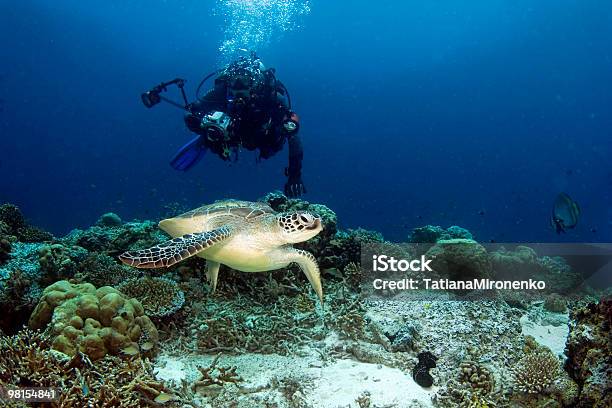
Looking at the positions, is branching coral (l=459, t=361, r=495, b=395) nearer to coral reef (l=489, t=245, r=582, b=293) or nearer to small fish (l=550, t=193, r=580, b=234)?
coral reef (l=489, t=245, r=582, b=293)

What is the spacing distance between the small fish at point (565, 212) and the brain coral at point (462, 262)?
3.45 meters

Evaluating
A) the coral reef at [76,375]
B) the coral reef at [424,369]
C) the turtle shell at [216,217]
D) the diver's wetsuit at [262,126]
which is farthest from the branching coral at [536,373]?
the diver's wetsuit at [262,126]

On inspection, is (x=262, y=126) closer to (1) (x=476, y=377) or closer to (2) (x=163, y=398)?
(2) (x=163, y=398)

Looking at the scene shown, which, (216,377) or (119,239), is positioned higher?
(119,239)

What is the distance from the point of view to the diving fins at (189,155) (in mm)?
10227

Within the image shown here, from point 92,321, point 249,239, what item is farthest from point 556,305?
point 92,321

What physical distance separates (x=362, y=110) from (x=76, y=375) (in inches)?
4168

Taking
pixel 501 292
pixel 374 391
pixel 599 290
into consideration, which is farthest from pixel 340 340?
pixel 599 290

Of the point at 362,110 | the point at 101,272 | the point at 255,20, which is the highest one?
the point at 362,110

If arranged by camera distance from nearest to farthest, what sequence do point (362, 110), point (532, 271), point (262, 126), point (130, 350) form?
point (130, 350)
point (532, 271)
point (262, 126)
point (362, 110)

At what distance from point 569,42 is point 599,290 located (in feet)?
262

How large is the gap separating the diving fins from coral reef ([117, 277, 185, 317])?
5.80m

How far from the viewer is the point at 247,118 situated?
31.6ft

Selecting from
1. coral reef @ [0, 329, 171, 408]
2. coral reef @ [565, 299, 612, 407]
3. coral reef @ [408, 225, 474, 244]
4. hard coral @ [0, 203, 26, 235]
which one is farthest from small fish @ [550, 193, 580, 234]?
hard coral @ [0, 203, 26, 235]
